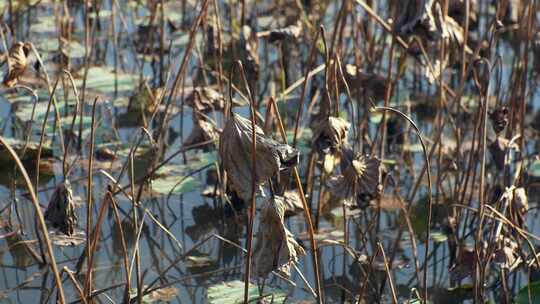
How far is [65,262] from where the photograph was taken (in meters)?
2.02

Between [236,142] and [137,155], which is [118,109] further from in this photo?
[236,142]

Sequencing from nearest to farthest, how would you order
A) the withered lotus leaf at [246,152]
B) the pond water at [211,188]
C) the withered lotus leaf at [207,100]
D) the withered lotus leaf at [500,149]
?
the withered lotus leaf at [246,152] < the pond water at [211,188] < the withered lotus leaf at [500,149] < the withered lotus leaf at [207,100]

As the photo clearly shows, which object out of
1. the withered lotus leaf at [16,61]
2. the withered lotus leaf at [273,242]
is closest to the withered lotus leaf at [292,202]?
the withered lotus leaf at [273,242]

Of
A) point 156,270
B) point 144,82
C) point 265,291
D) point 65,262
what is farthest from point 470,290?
point 144,82

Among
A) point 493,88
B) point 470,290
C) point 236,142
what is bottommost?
point 470,290

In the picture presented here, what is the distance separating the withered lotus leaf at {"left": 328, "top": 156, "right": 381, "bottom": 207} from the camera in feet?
6.11

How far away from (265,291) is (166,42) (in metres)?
1.71

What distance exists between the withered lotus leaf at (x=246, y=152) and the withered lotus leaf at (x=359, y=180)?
0.44 metres

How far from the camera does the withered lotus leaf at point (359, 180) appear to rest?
6.11 feet

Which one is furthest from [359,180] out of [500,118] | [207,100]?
[207,100]

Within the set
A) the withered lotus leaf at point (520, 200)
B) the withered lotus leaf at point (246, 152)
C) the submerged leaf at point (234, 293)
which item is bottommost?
the submerged leaf at point (234, 293)

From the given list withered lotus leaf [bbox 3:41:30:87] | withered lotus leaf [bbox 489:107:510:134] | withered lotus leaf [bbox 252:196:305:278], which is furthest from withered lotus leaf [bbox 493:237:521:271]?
withered lotus leaf [bbox 3:41:30:87]

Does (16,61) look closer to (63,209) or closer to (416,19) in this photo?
(63,209)

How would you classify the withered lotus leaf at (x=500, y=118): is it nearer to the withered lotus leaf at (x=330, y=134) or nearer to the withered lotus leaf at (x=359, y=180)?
the withered lotus leaf at (x=359, y=180)
